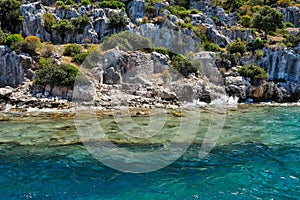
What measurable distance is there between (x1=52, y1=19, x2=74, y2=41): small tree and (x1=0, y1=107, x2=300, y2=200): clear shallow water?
29.2 m

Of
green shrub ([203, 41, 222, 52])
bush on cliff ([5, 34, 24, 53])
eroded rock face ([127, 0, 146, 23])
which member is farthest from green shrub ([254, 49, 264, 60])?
bush on cliff ([5, 34, 24, 53])

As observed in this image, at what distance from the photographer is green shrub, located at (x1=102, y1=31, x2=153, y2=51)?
38.5 meters

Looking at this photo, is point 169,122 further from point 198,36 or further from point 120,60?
point 198,36

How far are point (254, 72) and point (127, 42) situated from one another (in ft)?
61.0

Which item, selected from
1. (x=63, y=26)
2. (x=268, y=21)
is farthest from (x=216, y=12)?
(x=63, y=26)

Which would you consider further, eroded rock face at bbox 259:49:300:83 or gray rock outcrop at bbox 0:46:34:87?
eroded rock face at bbox 259:49:300:83

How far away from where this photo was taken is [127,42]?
127 feet

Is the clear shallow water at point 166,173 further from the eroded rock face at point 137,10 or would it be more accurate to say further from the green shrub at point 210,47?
the eroded rock face at point 137,10

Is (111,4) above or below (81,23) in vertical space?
above

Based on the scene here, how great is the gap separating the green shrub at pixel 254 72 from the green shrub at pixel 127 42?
44.8 feet

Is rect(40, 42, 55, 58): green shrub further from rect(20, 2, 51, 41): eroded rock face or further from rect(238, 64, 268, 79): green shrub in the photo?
rect(238, 64, 268, 79): green shrub

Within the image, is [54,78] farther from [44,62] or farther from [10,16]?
[10,16]

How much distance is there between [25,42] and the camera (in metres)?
34.3

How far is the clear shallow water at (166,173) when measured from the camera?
908 centimetres
